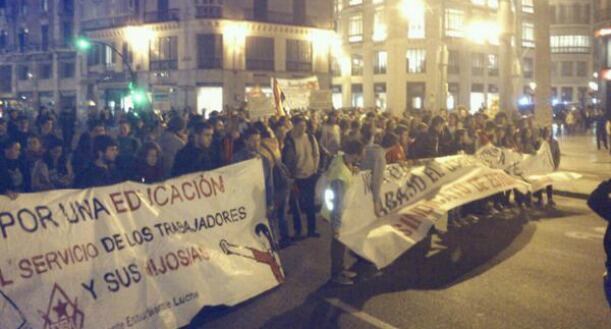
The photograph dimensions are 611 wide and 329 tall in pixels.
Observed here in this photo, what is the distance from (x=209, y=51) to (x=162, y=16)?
4788 millimetres

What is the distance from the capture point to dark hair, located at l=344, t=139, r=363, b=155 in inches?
336

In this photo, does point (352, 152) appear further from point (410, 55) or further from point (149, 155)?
point (410, 55)

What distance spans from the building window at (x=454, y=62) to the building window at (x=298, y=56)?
45.6ft

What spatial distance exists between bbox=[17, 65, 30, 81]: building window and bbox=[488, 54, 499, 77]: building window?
40.7 meters

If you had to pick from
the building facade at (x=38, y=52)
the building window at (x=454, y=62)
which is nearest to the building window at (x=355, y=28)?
the building window at (x=454, y=62)

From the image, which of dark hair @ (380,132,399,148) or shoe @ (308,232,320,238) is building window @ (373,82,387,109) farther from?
dark hair @ (380,132,399,148)

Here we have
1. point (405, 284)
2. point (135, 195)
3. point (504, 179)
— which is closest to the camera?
point (135, 195)

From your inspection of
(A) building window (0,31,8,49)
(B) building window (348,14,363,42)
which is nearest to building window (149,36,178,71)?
(B) building window (348,14,363,42)

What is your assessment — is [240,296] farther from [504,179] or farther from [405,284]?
[504,179]

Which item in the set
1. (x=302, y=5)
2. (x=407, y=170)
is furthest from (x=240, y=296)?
(x=302, y=5)

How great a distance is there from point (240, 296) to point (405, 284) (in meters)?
1.96

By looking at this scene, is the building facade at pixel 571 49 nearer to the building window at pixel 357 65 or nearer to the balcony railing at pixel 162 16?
the building window at pixel 357 65

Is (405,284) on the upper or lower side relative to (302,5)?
lower

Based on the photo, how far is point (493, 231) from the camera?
10.9 meters
